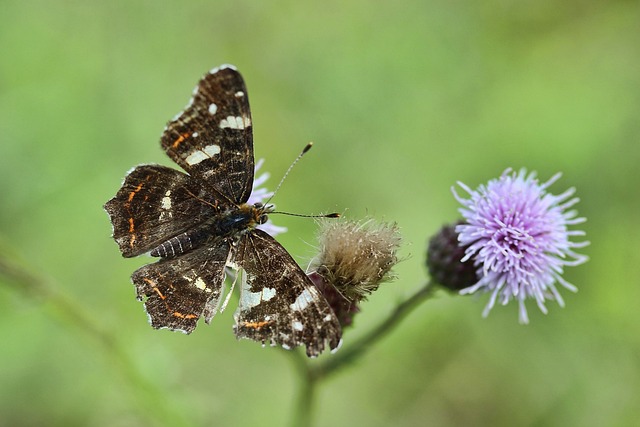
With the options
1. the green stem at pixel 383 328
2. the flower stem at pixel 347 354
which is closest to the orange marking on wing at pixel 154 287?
the flower stem at pixel 347 354

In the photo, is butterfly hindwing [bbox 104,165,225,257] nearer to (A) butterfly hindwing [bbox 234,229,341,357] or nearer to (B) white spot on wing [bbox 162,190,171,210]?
(B) white spot on wing [bbox 162,190,171,210]

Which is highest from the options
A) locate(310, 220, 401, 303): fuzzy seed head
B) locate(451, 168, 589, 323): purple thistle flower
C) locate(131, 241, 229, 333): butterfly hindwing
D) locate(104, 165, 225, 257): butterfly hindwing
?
locate(104, 165, 225, 257): butterfly hindwing

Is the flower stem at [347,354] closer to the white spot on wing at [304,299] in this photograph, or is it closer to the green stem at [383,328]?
the green stem at [383,328]

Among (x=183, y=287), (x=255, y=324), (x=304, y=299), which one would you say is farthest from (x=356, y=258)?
(x=183, y=287)

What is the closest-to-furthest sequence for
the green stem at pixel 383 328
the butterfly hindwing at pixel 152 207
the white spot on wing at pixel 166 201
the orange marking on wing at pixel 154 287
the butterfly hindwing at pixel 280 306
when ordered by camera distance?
the butterfly hindwing at pixel 280 306
the orange marking on wing at pixel 154 287
the butterfly hindwing at pixel 152 207
the white spot on wing at pixel 166 201
the green stem at pixel 383 328

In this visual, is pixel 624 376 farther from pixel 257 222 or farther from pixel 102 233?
pixel 102 233

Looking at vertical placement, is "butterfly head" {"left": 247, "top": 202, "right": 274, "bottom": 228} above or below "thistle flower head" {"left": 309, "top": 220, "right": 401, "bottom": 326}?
above

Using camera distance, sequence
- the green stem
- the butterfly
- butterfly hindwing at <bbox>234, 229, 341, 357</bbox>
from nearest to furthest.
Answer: butterfly hindwing at <bbox>234, 229, 341, 357</bbox>
the butterfly
the green stem

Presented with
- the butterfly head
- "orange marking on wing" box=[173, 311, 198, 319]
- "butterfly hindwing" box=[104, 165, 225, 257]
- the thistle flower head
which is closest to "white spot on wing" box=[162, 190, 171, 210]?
"butterfly hindwing" box=[104, 165, 225, 257]

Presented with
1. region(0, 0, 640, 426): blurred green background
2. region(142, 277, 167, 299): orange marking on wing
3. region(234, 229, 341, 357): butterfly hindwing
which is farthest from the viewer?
region(0, 0, 640, 426): blurred green background
